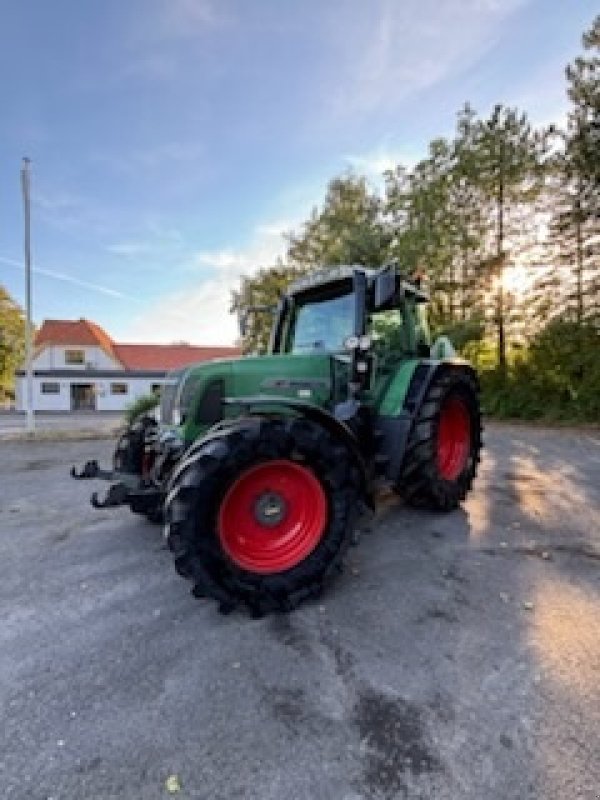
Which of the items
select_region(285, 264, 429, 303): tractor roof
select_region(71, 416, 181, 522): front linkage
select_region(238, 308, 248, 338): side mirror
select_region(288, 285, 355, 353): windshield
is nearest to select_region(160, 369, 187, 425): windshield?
select_region(71, 416, 181, 522): front linkage

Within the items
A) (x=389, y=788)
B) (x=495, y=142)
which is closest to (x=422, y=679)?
(x=389, y=788)

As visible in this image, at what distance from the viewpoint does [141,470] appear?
429 cm

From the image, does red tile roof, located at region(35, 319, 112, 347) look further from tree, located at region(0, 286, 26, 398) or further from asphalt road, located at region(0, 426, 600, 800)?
asphalt road, located at region(0, 426, 600, 800)

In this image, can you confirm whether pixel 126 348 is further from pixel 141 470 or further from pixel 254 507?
pixel 254 507

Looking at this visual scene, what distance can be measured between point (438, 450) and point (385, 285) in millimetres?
1861

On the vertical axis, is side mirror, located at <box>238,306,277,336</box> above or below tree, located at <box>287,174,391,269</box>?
below

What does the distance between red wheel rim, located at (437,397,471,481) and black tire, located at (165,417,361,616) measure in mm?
2190

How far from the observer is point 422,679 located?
6.84ft

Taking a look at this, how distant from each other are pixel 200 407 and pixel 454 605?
207 cm

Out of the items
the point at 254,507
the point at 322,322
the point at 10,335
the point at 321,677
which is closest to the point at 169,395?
the point at 254,507

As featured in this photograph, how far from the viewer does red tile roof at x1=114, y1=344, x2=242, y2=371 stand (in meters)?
36.7

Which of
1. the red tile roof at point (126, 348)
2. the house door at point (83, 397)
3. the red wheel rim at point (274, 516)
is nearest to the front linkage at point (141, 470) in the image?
the red wheel rim at point (274, 516)

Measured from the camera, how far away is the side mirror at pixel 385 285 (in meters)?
3.30

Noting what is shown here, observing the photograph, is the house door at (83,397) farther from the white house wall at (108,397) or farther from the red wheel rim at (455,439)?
the red wheel rim at (455,439)
